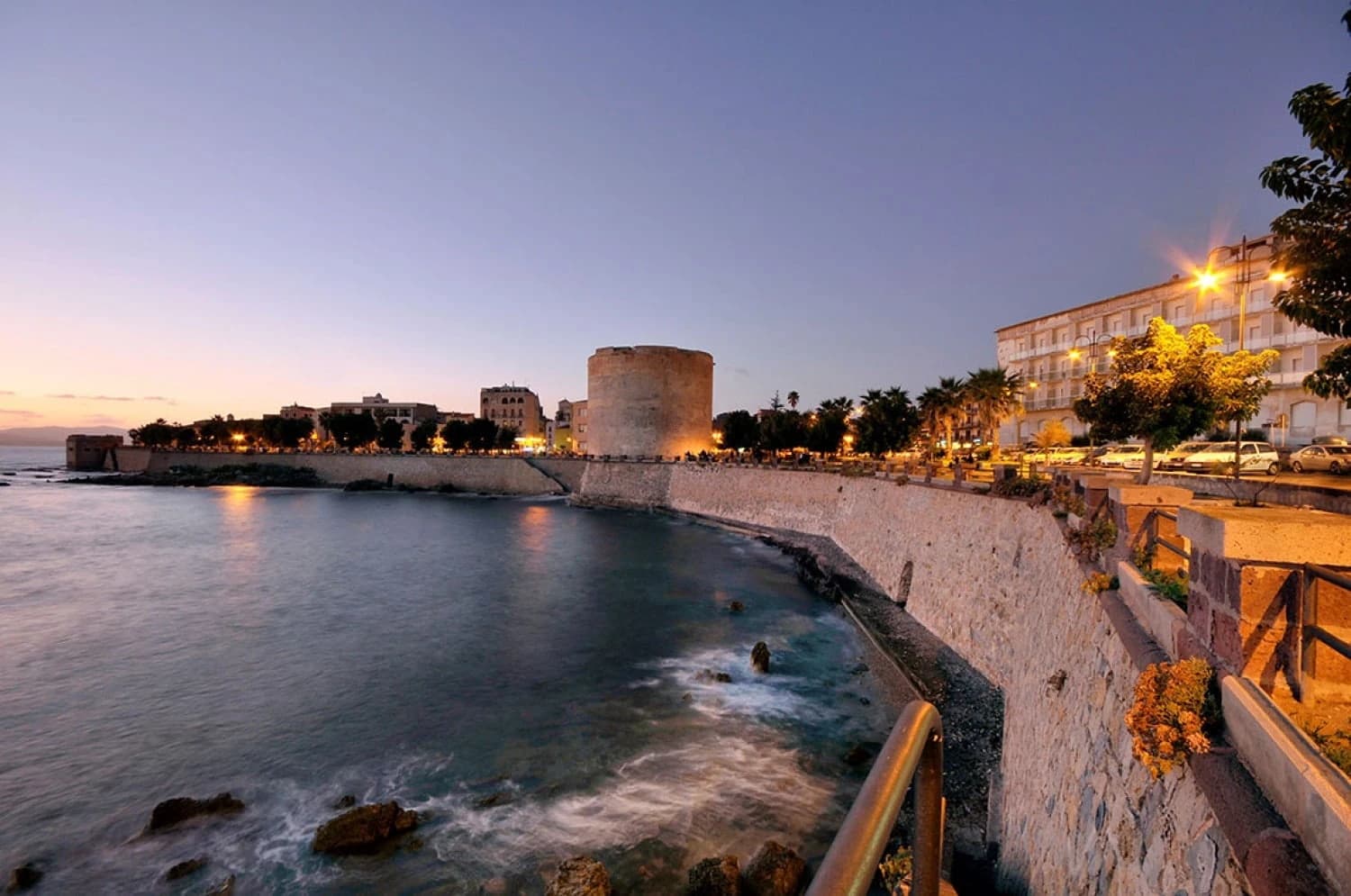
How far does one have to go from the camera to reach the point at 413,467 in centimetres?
7625

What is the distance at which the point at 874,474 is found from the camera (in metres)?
28.4

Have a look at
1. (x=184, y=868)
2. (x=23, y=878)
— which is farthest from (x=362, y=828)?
(x=23, y=878)

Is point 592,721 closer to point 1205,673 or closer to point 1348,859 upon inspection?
point 1205,673

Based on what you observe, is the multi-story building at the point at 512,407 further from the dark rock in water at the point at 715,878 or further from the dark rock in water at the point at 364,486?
the dark rock in water at the point at 715,878

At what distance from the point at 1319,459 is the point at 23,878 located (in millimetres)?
31310

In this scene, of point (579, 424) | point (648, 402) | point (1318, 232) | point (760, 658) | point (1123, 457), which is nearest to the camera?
point (1318, 232)

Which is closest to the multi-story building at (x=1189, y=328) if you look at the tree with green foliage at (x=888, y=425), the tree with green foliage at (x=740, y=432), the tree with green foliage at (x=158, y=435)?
the tree with green foliage at (x=888, y=425)

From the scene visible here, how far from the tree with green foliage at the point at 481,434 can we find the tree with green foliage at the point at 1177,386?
252ft

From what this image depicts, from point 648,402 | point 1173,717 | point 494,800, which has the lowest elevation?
point 494,800

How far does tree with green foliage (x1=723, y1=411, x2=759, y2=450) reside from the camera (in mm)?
63412

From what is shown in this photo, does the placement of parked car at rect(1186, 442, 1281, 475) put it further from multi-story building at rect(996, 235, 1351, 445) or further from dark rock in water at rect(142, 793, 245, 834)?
dark rock in water at rect(142, 793, 245, 834)

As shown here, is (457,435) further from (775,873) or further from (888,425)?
(775,873)

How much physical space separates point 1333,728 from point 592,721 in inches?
474

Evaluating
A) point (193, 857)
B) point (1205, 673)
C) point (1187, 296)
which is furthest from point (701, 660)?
point (1187, 296)
